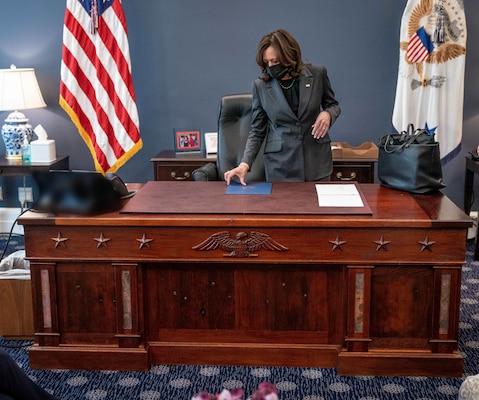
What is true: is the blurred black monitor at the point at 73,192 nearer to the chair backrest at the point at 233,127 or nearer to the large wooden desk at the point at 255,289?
the large wooden desk at the point at 255,289

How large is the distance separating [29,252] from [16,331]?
22.9 inches

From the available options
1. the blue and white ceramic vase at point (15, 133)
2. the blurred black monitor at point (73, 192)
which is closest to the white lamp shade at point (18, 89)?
the blue and white ceramic vase at point (15, 133)

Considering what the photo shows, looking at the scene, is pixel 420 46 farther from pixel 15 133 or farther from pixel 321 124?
pixel 15 133

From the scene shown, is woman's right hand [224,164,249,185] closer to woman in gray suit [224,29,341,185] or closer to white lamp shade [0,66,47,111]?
woman in gray suit [224,29,341,185]

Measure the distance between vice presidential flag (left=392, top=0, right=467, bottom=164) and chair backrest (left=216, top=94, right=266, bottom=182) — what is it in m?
1.18

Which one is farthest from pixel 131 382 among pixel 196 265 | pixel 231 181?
pixel 231 181

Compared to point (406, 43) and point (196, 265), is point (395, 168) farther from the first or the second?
point (406, 43)

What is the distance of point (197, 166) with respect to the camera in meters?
4.59

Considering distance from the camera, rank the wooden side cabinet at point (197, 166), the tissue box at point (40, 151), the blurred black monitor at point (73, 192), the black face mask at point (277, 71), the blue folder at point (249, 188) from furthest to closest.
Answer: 1. the tissue box at point (40, 151)
2. the wooden side cabinet at point (197, 166)
3. the black face mask at point (277, 71)
4. the blue folder at point (249, 188)
5. the blurred black monitor at point (73, 192)

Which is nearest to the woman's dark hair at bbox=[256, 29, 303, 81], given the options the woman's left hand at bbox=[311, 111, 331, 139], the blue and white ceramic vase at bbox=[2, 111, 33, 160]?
the woman's left hand at bbox=[311, 111, 331, 139]

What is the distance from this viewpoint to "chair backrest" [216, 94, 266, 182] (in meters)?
4.09

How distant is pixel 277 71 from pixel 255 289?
1078 mm

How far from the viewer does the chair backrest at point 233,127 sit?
13.4ft

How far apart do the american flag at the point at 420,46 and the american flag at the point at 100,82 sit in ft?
6.21
